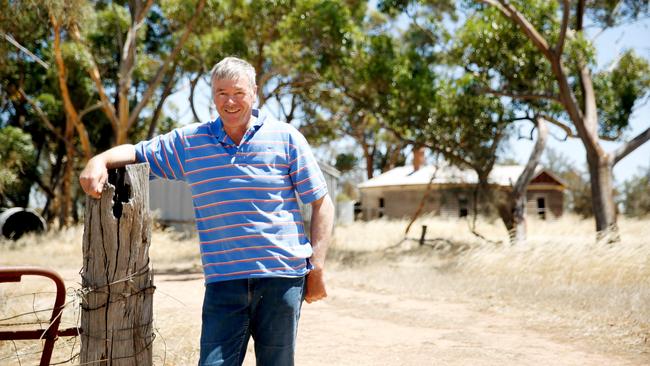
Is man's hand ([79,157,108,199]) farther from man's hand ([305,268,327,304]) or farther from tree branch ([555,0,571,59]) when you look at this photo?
tree branch ([555,0,571,59])

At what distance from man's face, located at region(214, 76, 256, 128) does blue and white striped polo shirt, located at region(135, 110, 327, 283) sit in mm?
72

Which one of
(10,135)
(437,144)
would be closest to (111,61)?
(10,135)

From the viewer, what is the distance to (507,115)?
49.5 ft

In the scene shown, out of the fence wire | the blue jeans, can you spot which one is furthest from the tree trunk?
the blue jeans

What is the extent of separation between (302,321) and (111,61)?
16297 millimetres

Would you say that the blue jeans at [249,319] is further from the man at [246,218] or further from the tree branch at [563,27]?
the tree branch at [563,27]

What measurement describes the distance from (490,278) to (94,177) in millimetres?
8767

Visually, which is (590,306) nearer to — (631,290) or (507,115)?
(631,290)

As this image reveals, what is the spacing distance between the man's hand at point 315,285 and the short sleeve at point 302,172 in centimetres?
33

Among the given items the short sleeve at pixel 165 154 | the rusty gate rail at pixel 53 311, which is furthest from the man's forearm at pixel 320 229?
the rusty gate rail at pixel 53 311

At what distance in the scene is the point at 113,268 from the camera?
2758 millimetres

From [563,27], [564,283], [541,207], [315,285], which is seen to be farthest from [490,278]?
[541,207]

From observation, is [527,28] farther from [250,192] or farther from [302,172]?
[250,192]

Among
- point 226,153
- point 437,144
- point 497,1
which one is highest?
point 497,1
